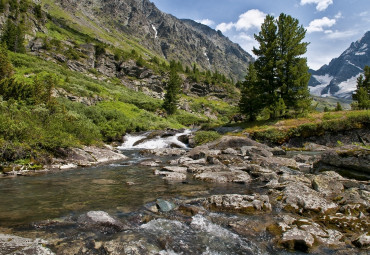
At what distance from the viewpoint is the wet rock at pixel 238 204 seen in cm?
704

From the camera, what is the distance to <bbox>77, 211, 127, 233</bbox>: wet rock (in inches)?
220

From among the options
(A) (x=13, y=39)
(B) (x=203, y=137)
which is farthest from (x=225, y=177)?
(A) (x=13, y=39)

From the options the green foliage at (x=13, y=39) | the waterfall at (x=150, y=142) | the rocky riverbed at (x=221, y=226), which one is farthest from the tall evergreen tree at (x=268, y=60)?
the green foliage at (x=13, y=39)

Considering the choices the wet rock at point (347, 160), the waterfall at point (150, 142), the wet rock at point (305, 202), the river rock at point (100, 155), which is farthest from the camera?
the waterfall at point (150, 142)

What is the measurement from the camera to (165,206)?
731 centimetres

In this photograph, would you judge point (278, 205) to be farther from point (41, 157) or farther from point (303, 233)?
point (41, 157)

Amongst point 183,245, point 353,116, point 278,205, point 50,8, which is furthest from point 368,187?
point 50,8

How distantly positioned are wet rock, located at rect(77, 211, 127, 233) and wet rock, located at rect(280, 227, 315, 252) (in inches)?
158

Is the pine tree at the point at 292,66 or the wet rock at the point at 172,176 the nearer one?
the wet rock at the point at 172,176

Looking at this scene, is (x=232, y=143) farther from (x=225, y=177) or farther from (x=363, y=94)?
(x=363, y=94)

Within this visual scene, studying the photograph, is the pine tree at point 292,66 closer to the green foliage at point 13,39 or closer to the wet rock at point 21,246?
the wet rock at point 21,246

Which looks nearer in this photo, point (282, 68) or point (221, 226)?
point (221, 226)

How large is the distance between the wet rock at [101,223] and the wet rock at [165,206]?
1.60 meters

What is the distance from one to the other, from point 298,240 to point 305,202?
2528 millimetres
